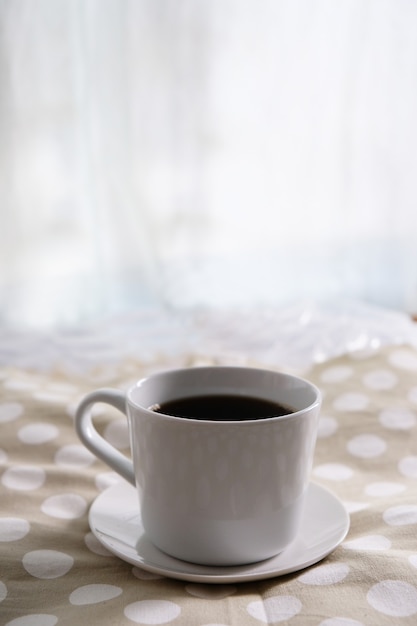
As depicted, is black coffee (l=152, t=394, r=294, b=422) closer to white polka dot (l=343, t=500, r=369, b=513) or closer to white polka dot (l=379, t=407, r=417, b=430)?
white polka dot (l=343, t=500, r=369, b=513)

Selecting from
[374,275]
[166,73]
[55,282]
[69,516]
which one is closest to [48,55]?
[166,73]

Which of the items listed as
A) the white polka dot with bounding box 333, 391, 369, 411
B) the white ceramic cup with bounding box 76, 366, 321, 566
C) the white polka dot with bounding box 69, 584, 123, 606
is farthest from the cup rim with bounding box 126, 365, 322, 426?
the white polka dot with bounding box 333, 391, 369, 411

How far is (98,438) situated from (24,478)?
10 cm

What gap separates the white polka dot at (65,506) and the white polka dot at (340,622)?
0.21 metres

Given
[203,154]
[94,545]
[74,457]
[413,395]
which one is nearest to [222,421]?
[94,545]

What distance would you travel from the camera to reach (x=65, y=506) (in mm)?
539

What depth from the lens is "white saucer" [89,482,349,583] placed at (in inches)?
16.8

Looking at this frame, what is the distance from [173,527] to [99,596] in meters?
0.06

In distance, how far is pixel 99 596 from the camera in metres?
0.41

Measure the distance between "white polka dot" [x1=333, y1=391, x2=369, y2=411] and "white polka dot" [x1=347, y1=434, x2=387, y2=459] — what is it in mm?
49

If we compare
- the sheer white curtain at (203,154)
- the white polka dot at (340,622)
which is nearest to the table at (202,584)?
the white polka dot at (340,622)

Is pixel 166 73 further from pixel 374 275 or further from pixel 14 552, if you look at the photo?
pixel 14 552

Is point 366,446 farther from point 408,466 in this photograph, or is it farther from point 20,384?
point 20,384

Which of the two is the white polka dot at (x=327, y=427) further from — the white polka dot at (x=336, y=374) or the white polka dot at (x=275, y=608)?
the white polka dot at (x=275, y=608)
